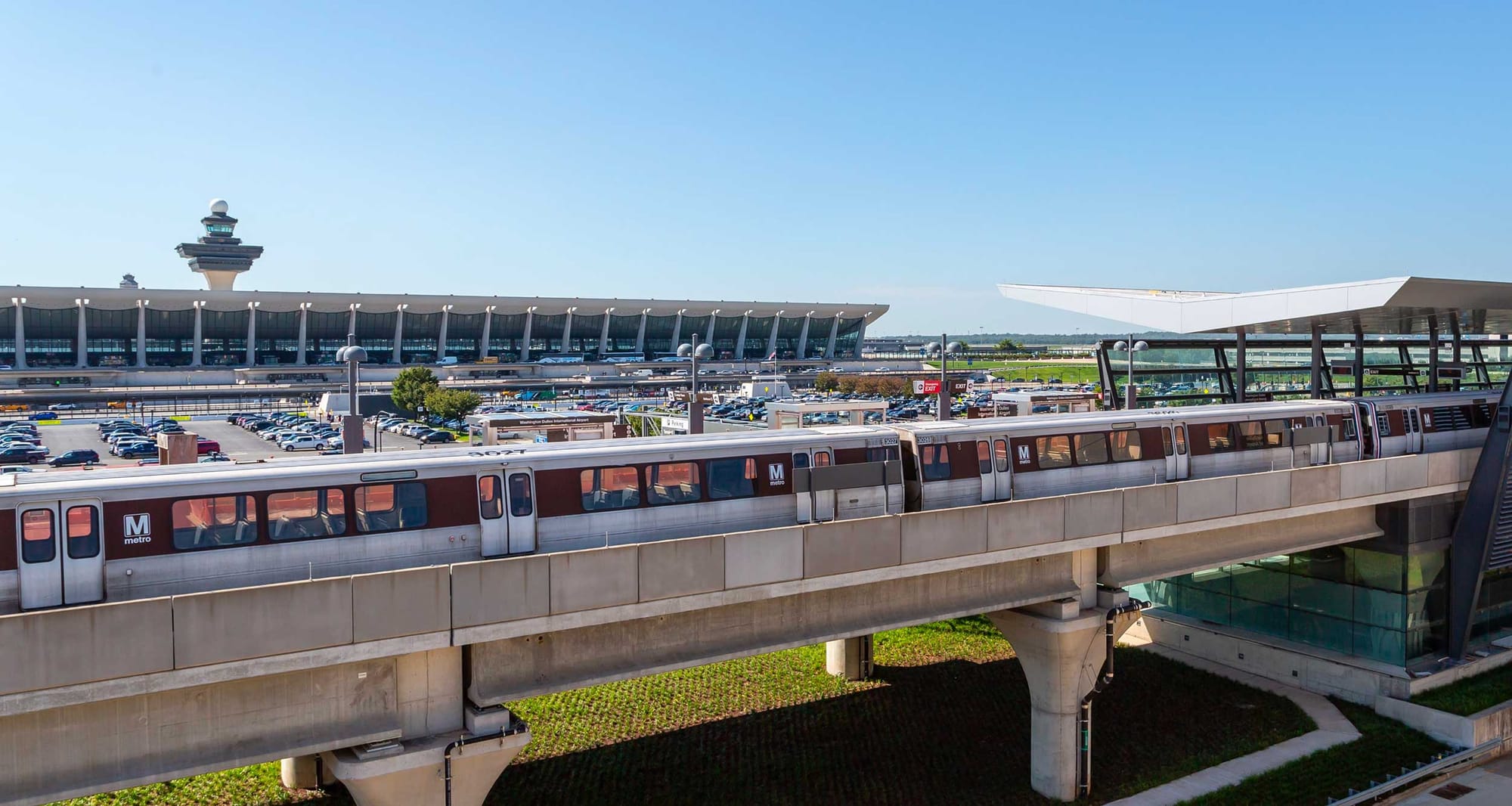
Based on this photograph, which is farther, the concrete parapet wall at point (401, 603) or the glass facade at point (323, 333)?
the glass facade at point (323, 333)

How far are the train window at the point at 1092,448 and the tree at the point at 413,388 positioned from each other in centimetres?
6017

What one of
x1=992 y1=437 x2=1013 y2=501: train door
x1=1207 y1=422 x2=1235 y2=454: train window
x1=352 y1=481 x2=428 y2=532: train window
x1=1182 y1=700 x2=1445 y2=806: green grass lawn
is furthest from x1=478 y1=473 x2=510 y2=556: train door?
x1=1207 y1=422 x2=1235 y2=454: train window

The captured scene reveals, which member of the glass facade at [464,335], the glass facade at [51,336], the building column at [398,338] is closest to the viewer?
the glass facade at [51,336]

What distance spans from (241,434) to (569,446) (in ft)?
188

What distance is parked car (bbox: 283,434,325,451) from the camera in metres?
54.5

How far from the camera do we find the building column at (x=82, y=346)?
334 ft

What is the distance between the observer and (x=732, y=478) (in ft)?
53.4

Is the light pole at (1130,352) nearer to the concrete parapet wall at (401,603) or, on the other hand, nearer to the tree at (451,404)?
the concrete parapet wall at (401,603)

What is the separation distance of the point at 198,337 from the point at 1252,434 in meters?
113

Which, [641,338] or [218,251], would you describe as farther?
[218,251]

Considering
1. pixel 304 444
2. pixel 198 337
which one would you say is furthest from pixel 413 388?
pixel 198 337

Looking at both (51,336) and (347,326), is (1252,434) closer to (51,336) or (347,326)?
(347,326)

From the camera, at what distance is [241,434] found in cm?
6378

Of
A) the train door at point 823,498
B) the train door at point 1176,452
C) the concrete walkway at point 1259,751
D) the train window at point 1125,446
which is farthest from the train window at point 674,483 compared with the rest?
the train door at point 1176,452
